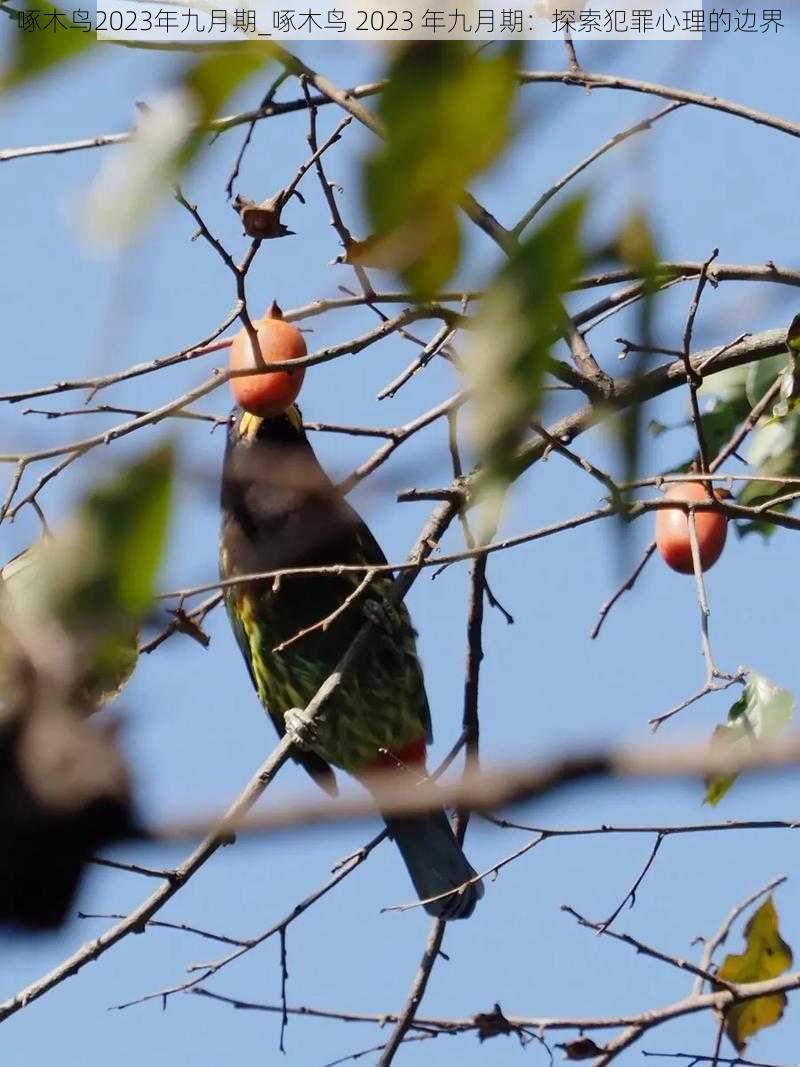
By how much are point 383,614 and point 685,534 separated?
118 cm

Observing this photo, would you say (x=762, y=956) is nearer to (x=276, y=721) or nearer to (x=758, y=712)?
(x=758, y=712)

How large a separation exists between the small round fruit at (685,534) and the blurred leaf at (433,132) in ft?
6.64

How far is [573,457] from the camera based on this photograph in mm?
1906

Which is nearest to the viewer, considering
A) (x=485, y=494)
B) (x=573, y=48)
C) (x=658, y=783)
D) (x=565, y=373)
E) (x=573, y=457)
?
(x=658, y=783)

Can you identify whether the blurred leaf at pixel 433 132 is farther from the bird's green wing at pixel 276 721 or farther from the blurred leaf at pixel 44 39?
the bird's green wing at pixel 276 721

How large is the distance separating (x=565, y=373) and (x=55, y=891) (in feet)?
4.81

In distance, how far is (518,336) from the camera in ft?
1.86

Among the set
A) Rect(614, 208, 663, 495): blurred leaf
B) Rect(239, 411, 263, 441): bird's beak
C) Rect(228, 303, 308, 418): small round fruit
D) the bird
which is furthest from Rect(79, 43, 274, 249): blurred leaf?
Rect(239, 411, 263, 441): bird's beak

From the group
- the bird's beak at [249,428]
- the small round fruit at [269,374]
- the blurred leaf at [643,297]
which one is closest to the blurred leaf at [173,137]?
the blurred leaf at [643,297]

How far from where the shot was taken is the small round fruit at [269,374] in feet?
6.77

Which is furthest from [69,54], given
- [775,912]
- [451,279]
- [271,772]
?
[775,912]

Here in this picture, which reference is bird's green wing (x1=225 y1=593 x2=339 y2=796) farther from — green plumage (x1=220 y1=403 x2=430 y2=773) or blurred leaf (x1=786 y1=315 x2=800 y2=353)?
blurred leaf (x1=786 y1=315 x2=800 y2=353)

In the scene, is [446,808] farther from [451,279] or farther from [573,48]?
[573,48]

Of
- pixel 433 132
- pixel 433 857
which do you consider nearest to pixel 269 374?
pixel 433 132
